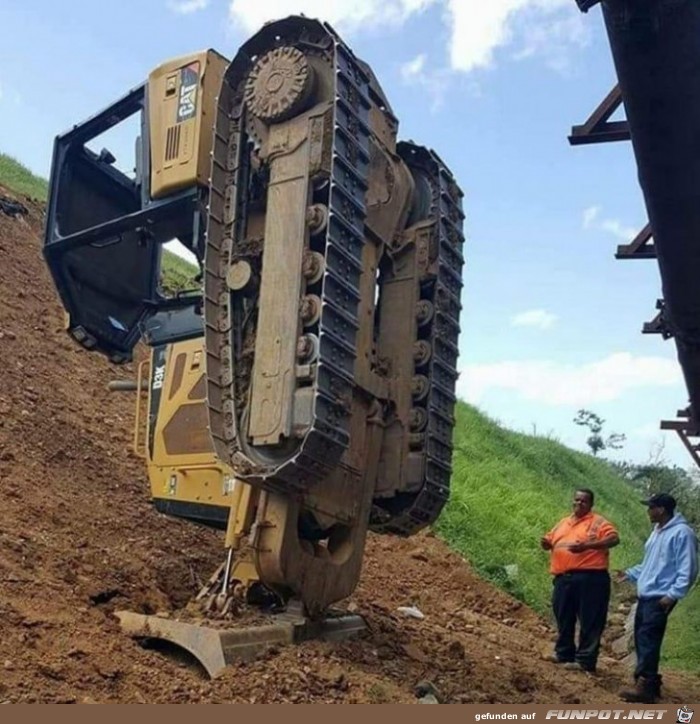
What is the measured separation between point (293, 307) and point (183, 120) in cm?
169

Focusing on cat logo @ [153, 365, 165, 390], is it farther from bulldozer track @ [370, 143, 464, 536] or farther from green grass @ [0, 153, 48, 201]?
green grass @ [0, 153, 48, 201]

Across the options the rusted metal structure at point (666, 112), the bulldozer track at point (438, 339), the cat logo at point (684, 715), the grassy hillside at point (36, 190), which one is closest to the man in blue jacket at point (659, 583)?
the cat logo at point (684, 715)

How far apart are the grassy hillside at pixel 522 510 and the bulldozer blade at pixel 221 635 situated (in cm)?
441

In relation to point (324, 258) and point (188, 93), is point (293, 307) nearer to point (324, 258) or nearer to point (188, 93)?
point (324, 258)

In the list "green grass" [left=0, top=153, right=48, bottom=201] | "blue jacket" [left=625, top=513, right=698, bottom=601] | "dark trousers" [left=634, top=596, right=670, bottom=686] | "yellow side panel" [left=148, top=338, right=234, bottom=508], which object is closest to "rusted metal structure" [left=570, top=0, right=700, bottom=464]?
"blue jacket" [left=625, top=513, right=698, bottom=601]

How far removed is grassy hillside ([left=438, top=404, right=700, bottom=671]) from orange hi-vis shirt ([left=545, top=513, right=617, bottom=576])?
1795mm

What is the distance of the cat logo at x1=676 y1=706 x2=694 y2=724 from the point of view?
16.2 feet

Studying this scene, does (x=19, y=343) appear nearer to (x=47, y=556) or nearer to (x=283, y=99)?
(x=47, y=556)

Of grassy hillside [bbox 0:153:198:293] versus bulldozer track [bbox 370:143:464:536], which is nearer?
bulldozer track [bbox 370:143:464:536]

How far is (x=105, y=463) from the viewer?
26.3 feet

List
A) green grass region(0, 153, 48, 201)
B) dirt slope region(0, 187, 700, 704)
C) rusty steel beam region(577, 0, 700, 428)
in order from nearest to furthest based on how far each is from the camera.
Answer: rusty steel beam region(577, 0, 700, 428) < dirt slope region(0, 187, 700, 704) < green grass region(0, 153, 48, 201)

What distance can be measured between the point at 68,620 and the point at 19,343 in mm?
5525

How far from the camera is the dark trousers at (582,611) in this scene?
7.02 metres

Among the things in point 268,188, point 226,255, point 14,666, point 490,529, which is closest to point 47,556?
point 14,666
